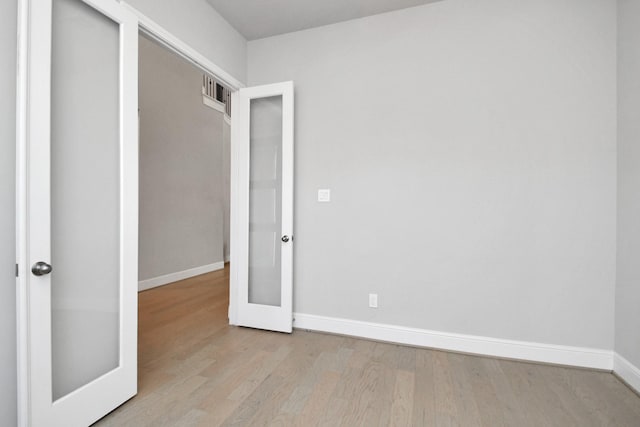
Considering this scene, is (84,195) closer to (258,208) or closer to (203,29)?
(258,208)

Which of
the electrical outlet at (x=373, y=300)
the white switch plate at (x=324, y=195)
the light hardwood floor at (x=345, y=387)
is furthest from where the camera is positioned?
the white switch plate at (x=324, y=195)

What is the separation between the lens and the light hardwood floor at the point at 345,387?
1.70 meters

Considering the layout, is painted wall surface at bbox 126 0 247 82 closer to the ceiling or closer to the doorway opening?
the ceiling

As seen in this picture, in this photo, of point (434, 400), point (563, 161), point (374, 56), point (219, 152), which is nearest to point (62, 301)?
point (434, 400)

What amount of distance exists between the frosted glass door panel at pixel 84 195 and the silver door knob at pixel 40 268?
0.12 metres

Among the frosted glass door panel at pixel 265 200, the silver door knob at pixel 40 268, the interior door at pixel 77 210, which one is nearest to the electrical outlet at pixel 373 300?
the frosted glass door panel at pixel 265 200

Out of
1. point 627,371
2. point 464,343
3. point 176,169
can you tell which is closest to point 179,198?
point 176,169

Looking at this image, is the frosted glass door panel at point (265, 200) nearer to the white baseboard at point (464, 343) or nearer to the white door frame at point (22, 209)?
the white baseboard at point (464, 343)

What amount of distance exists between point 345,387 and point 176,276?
12.0 feet

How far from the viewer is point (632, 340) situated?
2029mm

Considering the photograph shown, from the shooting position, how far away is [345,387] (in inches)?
78.3

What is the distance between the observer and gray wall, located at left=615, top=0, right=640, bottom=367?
2.00m

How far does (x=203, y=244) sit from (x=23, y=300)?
414cm

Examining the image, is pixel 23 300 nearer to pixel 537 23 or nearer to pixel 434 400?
pixel 434 400
